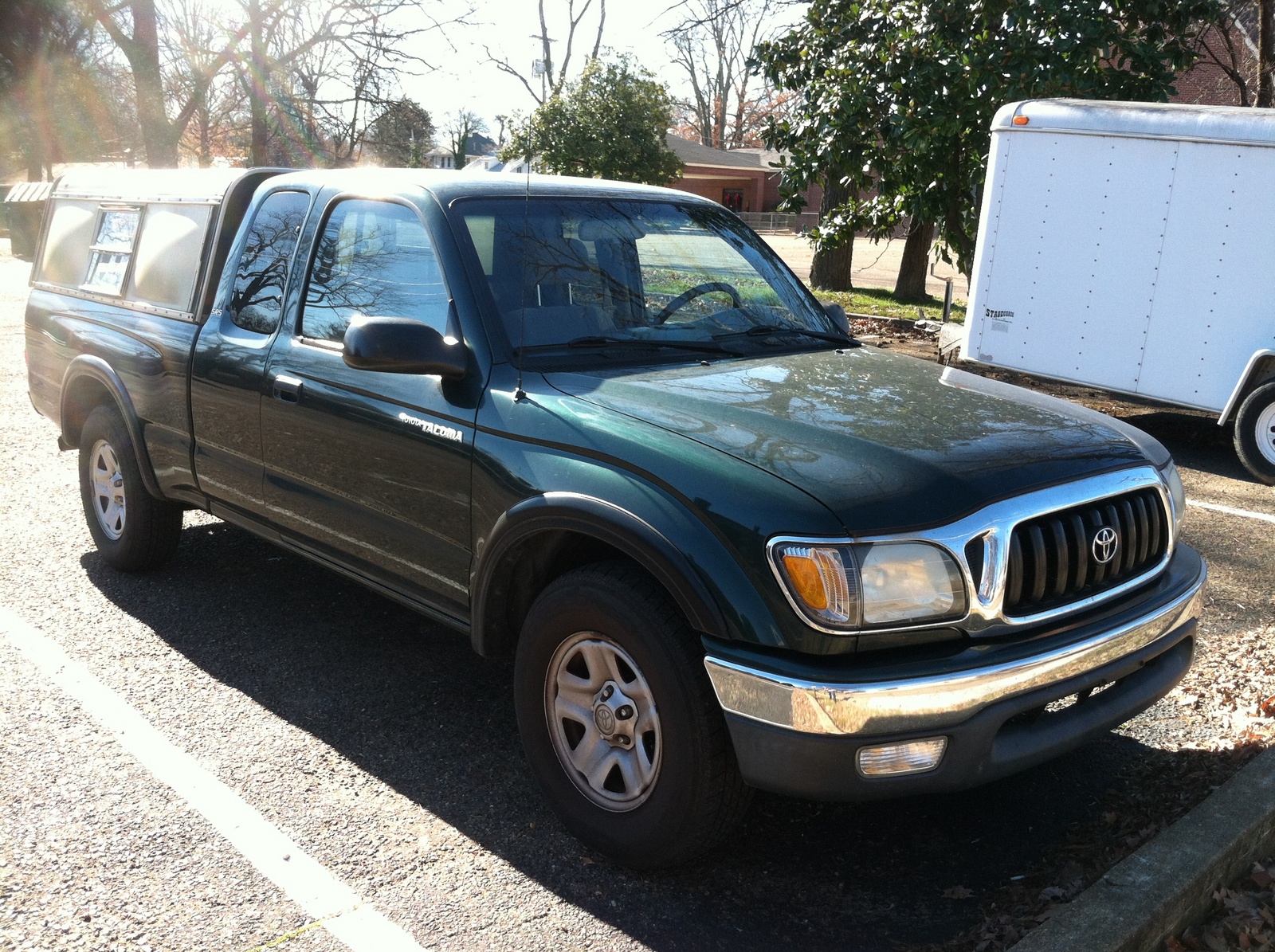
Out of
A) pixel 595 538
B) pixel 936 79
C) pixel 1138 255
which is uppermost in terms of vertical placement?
pixel 936 79

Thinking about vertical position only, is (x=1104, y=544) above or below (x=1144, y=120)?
below

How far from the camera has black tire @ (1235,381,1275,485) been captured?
26.2ft

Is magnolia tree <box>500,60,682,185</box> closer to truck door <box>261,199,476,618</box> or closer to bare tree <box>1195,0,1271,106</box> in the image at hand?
bare tree <box>1195,0,1271,106</box>

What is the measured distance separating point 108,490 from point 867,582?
13.9 feet

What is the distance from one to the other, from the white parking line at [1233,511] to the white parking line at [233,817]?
19.5 feet

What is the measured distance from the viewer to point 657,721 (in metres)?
2.97

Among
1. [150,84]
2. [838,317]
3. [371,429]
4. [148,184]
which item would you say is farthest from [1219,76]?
[371,429]

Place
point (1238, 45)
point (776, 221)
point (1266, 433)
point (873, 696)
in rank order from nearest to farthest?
point (873, 696)
point (1266, 433)
point (1238, 45)
point (776, 221)

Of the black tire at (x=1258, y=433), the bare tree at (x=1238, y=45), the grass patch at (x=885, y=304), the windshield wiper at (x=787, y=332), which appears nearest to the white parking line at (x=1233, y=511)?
the black tire at (x=1258, y=433)

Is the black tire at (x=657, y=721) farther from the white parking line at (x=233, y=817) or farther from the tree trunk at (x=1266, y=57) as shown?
the tree trunk at (x=1266, y=57)

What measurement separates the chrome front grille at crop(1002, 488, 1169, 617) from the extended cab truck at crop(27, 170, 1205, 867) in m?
0.01

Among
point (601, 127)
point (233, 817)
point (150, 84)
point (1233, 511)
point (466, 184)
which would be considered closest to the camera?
point (233, 817)

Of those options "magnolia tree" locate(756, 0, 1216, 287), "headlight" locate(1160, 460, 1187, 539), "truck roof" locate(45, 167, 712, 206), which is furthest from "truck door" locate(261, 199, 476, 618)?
"magnolia tree" locate(756, 0, 1216, 287)

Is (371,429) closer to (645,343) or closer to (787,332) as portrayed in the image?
(645,343)
